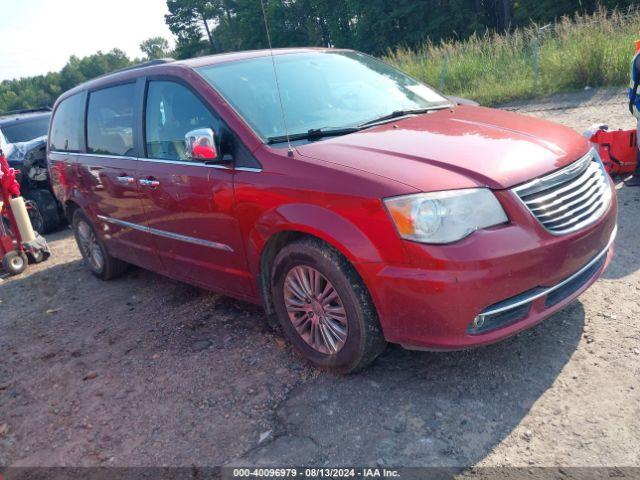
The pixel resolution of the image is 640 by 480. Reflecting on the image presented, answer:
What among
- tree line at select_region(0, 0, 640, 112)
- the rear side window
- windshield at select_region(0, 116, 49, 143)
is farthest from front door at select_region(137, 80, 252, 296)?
tree line at select_region(0, 0, 640, 112)

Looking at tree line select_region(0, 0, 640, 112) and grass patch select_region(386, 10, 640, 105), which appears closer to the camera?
grass patch select_region(386, 10, 640, 105)

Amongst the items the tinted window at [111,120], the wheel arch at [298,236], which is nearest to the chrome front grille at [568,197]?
the wheel arch at [298,236]

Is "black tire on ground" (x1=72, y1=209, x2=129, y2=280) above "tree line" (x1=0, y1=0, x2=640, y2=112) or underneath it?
underneath

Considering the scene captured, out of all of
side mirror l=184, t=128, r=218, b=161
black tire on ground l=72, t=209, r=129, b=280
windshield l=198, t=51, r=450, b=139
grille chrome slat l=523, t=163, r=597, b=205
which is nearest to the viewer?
grille chrome slat l=523, t=163, r=597, b=205

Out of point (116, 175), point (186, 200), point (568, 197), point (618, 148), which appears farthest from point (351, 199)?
point (618, 148)

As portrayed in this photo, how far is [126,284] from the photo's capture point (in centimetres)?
583

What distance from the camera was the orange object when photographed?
6.09 m

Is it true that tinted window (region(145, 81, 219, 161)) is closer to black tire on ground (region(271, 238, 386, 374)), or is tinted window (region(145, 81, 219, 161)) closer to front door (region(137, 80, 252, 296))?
front door (region(137, 80, 252, 296))

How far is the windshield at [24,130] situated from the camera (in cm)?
997

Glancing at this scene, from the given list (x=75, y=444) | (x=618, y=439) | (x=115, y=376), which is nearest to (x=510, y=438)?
(x=618, y=439)

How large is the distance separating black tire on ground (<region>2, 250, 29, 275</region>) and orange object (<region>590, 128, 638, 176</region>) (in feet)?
22.1

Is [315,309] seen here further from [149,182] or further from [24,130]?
[24,130]

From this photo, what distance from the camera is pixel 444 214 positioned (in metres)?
2.76

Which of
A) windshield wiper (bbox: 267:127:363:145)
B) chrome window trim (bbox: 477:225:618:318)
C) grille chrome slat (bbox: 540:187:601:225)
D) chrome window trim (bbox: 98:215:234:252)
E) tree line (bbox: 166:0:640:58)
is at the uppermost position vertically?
tree line (bbox: 166:0:640:58)
